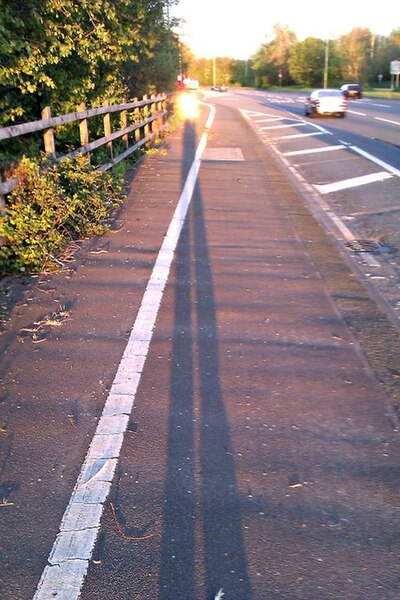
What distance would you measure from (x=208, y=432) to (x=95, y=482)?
80 centimetres

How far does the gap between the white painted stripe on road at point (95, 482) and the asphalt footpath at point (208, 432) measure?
20 mm

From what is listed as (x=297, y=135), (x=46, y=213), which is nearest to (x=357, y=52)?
(x=297, y=135)

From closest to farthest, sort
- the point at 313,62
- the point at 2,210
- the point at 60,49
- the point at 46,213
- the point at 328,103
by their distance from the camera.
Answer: the point at 2,210
the point at 46,213
the point at 60,49
the point at 328,103
the point at 313,62

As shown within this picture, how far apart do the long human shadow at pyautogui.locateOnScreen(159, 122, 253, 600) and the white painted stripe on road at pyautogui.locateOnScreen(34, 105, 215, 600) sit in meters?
0.30

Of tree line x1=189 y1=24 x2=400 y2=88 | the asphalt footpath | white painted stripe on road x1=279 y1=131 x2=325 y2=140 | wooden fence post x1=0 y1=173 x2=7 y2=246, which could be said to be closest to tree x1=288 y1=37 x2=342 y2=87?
tree line x1=189 y1=24 x2=400 y2=88

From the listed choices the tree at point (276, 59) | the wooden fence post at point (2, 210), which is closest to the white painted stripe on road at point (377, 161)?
the wooden fence post at point (2, 210)

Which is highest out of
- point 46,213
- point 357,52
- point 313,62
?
point 357,52

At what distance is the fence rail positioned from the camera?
725 cm

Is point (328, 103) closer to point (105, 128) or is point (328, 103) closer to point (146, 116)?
point (146, 116)

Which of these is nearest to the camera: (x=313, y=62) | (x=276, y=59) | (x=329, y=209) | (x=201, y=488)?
(x=201, y=488)

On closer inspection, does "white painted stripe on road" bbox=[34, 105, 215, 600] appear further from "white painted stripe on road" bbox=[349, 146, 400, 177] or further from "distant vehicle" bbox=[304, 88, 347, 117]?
"distant vehicle" bbox=[304, 88, 347, 117]

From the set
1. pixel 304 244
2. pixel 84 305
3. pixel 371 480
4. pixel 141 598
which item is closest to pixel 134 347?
pixel 84 305

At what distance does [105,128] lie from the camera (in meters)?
12.9

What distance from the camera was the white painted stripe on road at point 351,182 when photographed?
44.0ft
